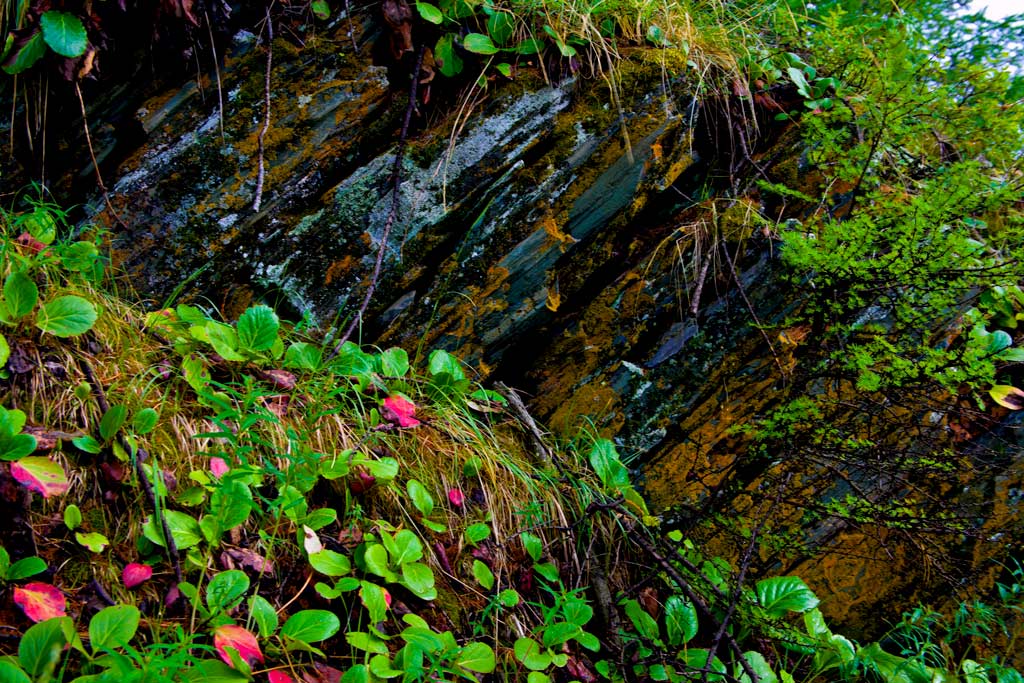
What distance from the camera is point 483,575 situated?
1.84 metres

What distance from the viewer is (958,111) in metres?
2.05

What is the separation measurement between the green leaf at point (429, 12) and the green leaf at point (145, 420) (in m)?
1.80

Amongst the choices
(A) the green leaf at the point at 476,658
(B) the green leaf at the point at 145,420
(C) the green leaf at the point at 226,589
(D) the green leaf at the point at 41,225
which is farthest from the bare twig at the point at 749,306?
(D) the green leaf at the point at 41,225

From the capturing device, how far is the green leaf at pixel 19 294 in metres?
1.65

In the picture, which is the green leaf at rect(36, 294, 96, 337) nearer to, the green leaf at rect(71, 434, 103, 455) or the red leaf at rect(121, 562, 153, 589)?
the green leaf at rect(71, 434, 103, 455)

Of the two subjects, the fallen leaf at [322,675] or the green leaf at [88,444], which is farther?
the green leaf at [88,444]

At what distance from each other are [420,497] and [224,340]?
862 millimetres

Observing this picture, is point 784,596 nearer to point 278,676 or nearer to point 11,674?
point 278,676

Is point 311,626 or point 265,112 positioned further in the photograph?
point 265,112

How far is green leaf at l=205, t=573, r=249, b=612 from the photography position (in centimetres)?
144

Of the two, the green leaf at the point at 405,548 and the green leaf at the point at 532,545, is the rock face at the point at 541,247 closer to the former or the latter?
the green leaf at the point at 532,545

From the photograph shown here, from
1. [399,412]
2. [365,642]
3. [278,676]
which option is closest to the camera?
[278,676]

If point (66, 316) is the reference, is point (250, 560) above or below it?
below

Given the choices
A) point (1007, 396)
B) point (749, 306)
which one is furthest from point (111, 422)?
point (1007, 396)
